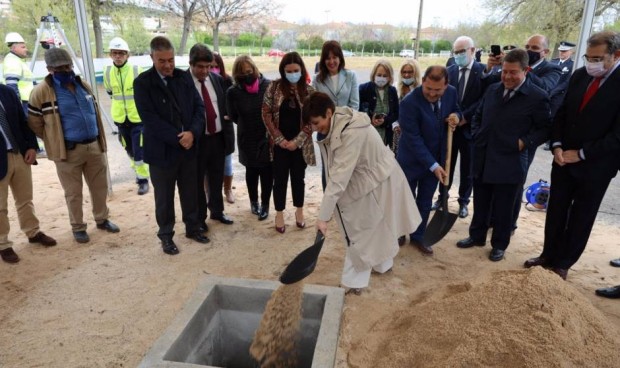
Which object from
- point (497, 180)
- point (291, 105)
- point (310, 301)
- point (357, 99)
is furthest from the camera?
point (357, 99)

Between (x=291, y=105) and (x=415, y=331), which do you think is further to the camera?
(x=291, y=105)

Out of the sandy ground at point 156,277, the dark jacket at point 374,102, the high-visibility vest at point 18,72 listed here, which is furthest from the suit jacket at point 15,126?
the high-visibility vest at point 18,72

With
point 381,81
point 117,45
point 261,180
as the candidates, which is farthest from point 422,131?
point 117,45

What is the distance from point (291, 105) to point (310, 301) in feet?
5.92

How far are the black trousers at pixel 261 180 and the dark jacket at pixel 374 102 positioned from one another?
1200mm

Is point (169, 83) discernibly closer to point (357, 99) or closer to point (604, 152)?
point (357, 99)

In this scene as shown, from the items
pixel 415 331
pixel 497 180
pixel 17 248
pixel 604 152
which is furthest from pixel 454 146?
pixel 17 248

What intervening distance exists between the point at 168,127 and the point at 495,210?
2887mm

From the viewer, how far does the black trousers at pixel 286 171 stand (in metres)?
3.98

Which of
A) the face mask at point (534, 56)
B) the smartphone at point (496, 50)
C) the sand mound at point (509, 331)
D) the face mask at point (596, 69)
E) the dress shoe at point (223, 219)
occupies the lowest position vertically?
the dress shoe at point (223, 219)

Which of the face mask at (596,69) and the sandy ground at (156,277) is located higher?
the face mask at (596,69)

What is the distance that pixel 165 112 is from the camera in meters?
3.46

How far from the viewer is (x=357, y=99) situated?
4.11m

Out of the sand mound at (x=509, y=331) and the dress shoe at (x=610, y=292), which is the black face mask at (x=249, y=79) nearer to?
the sand mound at (x=509, y=331)
